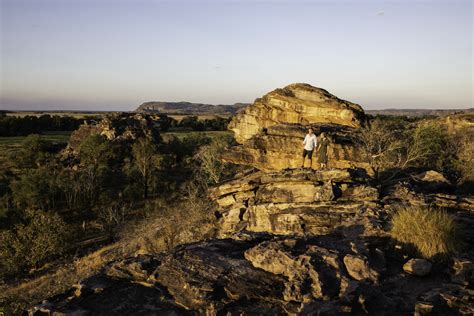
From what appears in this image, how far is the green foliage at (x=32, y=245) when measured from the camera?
97.4ft

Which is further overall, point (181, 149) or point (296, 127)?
point (181, 149)

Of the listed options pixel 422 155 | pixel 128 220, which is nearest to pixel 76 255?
pixel 128 220

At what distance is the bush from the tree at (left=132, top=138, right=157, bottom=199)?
44.3m

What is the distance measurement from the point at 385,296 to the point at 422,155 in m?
20.7

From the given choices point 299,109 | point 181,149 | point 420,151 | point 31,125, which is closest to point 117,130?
point 181,149

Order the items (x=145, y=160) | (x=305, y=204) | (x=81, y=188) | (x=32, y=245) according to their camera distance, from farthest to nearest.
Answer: (x=145, y=160) → (x=81, y=188) → (x=32, y=245) → (x=305, y=204)

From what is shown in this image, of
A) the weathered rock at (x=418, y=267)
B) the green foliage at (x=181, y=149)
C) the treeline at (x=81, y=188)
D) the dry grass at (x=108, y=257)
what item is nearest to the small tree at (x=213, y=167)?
the treeline at (x=81, y=188)

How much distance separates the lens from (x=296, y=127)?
27.6 m

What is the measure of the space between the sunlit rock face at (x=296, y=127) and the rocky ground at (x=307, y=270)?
341 inches

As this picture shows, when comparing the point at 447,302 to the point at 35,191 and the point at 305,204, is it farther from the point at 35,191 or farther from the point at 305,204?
the point at 35,191

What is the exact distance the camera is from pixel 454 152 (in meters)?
29.0

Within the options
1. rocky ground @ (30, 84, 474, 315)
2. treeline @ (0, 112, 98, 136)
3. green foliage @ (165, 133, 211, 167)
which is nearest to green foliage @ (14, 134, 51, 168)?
green foliage @ (165, 133, 211, 167)

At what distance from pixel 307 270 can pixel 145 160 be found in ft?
158

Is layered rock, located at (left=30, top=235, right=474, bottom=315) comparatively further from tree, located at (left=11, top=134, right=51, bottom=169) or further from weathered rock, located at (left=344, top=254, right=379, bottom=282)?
tree, located at (left=11, top=134, right=51, bottom=169)
